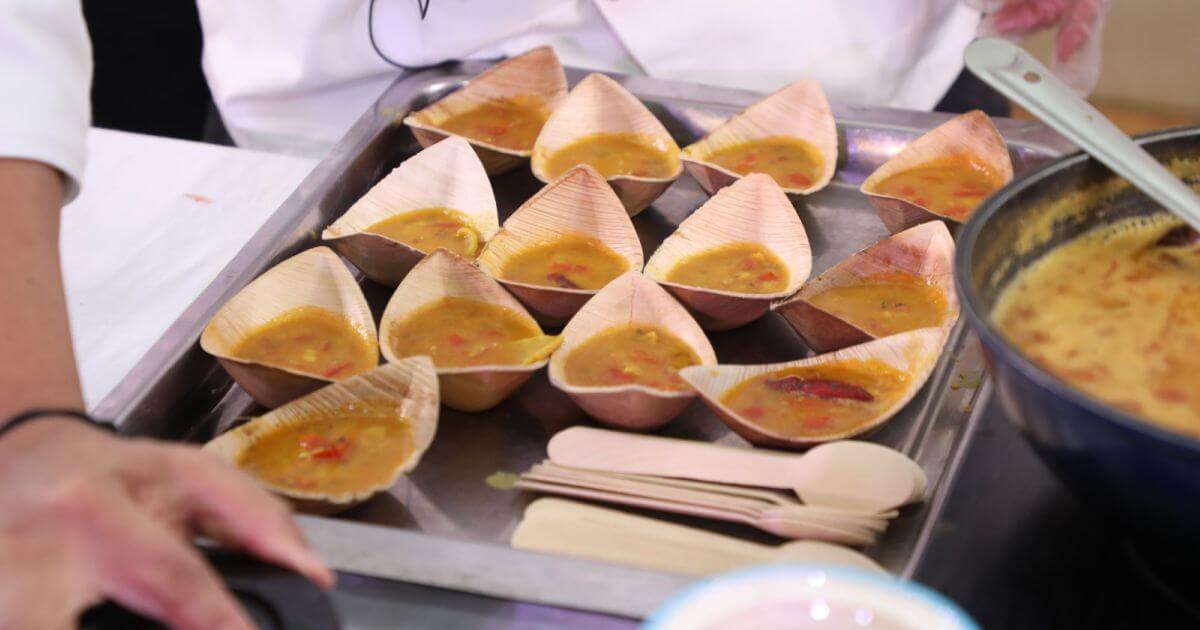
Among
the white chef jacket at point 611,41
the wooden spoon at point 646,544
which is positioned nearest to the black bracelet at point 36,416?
the wooden spoon at point 646,544

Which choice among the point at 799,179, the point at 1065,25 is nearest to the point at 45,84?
the point at 799,179

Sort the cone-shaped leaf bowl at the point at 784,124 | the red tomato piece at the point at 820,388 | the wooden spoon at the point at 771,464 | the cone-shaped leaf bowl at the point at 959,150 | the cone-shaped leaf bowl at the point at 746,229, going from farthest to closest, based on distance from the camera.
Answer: the cone-shaped leaf bowl at the point at 784,124, the cone-shaped leaf bowl at the point at 959,150, the cone-shaped leaf bowl at the point at 746,229, the red tomato piece at the point at 820,388, the wooden spoon at the point at 771,464

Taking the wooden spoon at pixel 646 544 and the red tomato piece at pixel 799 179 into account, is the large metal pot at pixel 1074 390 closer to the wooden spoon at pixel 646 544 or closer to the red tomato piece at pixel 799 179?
the wooden spoon at pixel 646 544

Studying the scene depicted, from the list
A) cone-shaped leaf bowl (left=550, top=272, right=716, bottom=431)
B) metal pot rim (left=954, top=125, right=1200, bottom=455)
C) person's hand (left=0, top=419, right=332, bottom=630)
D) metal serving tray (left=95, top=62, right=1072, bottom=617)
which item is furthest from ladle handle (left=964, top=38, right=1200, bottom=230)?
person's hand (left=0, top=419, right=332, bottom=630)

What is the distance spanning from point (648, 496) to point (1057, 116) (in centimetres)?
43

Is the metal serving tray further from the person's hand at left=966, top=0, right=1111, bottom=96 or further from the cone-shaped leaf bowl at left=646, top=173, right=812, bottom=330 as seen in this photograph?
the person's hand at left=966, top=0, right=1111, bottom=96

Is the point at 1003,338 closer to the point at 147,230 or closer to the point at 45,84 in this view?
the point at 45,84

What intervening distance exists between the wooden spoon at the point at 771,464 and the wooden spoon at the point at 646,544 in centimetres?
6

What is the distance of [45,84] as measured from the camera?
113 centimetres

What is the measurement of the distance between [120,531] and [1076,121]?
2.26 ft

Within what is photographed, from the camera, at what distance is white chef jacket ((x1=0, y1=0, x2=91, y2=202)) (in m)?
1.06

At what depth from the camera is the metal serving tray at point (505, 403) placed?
2.88ft

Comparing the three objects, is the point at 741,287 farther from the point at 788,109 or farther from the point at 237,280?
the point at 237,280

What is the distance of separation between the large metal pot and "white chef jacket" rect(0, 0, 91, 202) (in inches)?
31.5
